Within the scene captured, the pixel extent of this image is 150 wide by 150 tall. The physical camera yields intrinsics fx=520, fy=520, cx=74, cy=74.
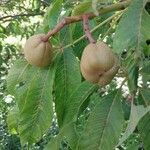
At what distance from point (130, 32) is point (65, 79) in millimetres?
363

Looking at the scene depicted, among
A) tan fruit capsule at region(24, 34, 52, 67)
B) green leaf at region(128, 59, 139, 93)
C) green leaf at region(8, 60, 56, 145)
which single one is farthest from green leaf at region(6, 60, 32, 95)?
green leaf at region(128, 59, 139, 93)

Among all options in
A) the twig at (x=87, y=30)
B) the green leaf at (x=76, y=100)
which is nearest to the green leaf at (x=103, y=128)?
the green leaf at (x=76, y=100)

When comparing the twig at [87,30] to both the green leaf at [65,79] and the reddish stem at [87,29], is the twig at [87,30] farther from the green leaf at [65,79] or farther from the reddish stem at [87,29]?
the green leaf at [65,79]

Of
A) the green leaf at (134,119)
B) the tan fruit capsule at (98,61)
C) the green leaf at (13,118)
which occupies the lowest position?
the green leaf at (13,118)

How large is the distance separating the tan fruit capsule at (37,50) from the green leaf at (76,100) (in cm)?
20

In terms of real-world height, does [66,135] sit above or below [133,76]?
below

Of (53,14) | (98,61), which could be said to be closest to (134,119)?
(98,61)

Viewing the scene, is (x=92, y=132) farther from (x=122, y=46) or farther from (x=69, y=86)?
(x=122, y=46)

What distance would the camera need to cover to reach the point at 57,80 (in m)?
1.43

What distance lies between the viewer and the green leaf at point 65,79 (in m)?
1.41

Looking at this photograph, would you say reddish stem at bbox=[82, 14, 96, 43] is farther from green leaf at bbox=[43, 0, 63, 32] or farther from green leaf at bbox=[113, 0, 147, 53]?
green leaf at bbox=[43, 0, 63, 32]

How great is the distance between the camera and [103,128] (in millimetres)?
1354

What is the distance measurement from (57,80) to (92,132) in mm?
179

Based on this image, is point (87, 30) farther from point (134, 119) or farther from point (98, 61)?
point (134, 119)
